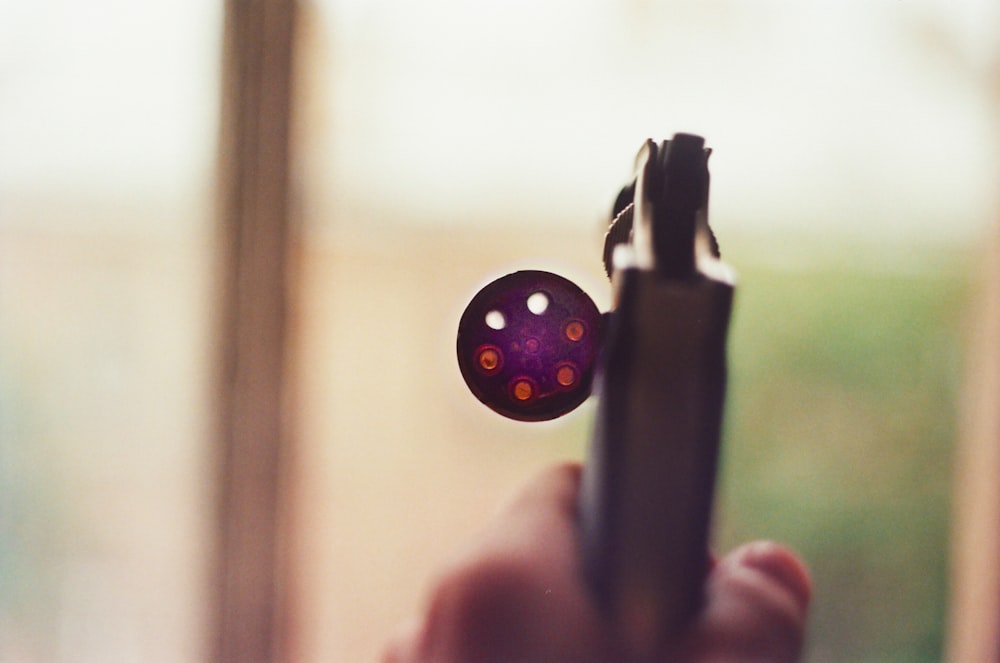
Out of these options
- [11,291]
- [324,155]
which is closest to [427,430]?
[324,155]

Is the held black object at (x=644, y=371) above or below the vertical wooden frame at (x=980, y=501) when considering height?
above

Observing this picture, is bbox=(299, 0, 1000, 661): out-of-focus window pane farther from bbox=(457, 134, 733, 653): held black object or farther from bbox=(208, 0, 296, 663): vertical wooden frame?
bbox=(457, 134, 733, 653): held black object

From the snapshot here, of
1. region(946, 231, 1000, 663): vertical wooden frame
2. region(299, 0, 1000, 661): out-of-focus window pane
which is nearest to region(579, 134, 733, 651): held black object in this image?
region(299, 0, 1000, 661): out-of-focus window pane

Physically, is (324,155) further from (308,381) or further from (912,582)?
(912,582)

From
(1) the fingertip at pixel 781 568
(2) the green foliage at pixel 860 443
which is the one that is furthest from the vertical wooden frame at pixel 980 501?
(1) the fingertip at pixel 781 568

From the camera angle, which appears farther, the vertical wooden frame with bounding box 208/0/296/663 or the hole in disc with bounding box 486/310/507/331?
the vertical wooden frame with bounding box 208/0/296/663

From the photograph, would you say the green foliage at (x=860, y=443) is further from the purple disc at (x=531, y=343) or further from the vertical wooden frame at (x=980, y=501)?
the purple disc at (x=531, y=343)

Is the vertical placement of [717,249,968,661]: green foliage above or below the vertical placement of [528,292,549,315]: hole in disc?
below
